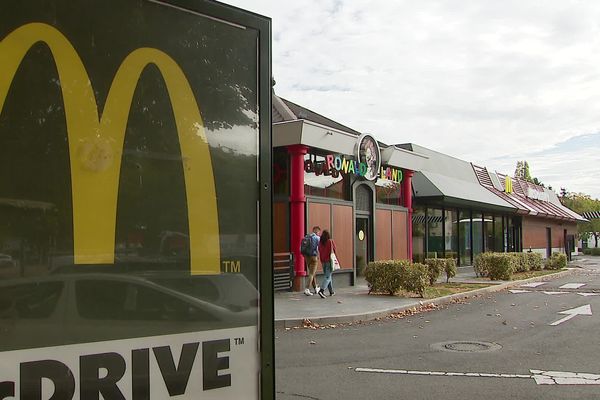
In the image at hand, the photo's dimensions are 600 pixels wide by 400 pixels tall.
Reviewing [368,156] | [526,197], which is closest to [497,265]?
[368,156]

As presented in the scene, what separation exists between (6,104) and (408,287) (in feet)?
43.4

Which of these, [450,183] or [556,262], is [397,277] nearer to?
[450,183]

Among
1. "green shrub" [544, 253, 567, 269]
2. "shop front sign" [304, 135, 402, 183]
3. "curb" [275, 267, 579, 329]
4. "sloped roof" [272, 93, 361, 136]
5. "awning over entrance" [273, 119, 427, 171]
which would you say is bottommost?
"curb" [275, 267, 579, 329]

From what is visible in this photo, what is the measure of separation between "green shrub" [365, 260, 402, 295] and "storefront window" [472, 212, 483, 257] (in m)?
15.6

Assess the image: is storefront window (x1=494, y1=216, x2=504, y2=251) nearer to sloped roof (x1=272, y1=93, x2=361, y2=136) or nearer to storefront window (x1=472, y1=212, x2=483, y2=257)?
storefront window (x1=472, y1=212, x2=483, y2=257)

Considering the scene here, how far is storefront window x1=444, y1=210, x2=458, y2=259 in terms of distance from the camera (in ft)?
86.2

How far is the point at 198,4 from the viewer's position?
1882 millimetres

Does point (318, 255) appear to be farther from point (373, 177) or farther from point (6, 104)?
point (6, 104)

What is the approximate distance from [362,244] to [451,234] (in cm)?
913

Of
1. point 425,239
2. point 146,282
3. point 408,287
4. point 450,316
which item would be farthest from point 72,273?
point 425,239

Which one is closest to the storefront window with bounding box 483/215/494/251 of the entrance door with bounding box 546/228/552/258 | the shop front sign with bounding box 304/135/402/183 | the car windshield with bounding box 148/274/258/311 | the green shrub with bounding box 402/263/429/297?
the entrance door with bounding box 546/228/552/258

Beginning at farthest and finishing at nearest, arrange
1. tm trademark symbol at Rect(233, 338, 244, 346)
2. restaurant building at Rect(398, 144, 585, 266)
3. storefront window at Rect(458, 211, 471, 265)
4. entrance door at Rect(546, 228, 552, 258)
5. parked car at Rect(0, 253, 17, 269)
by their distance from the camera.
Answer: entrance door at Rect(546, 228, 552, 258)
storefront window at Rect(458, 211, 471, 265)
restaurant building at Rect(398, 144, 585, 266)
tm trademark symbol at Rect(233, 338, 244, 346)
parked car at Rect(0, 253, 17, 269)

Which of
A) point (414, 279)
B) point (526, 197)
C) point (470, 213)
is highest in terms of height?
point (526, 197)

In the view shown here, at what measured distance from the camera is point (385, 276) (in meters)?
14.3
